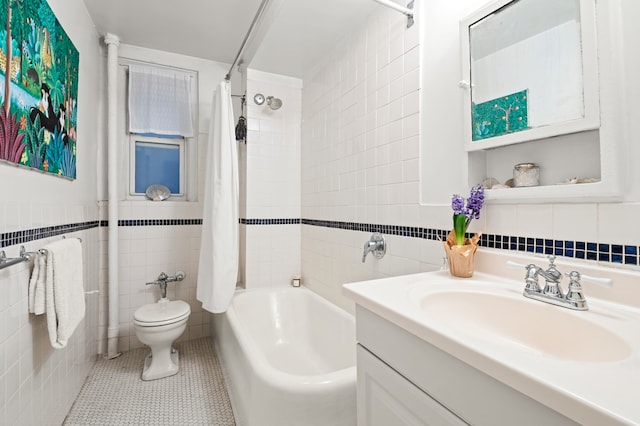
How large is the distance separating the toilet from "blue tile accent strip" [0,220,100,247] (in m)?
0.71

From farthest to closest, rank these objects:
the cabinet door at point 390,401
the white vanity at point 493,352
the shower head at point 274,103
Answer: the shower head at point 274,103 → the cabinet door at point 390,401 → the white vanity at point 493,352

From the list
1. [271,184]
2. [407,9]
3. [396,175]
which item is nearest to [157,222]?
[271,184]

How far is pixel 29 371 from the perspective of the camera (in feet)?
3.96

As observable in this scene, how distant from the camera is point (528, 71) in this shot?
995mm

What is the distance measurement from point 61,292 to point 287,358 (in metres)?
1.32

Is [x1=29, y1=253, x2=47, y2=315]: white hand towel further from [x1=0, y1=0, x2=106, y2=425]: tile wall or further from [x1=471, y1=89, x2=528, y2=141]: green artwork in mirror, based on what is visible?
[x1=471, y1=89, x2=528, y2=141]: green artwork in mirror

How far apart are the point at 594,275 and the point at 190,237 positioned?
2.61m

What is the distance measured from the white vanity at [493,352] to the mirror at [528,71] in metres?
0.43

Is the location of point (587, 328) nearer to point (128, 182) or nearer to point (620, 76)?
point (620, 76)

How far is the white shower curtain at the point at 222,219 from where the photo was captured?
6.56ft

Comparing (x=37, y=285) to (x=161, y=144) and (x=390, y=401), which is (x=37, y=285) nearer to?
(x=390, y=401)

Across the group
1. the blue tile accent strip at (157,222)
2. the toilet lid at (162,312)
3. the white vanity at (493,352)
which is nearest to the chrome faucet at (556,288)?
the white vanity at (493,352)

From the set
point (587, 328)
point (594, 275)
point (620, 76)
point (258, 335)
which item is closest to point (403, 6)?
point (620, 76)

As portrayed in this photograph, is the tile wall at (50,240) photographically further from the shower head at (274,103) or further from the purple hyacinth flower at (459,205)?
the purple hyacinth flower at (459,205)
